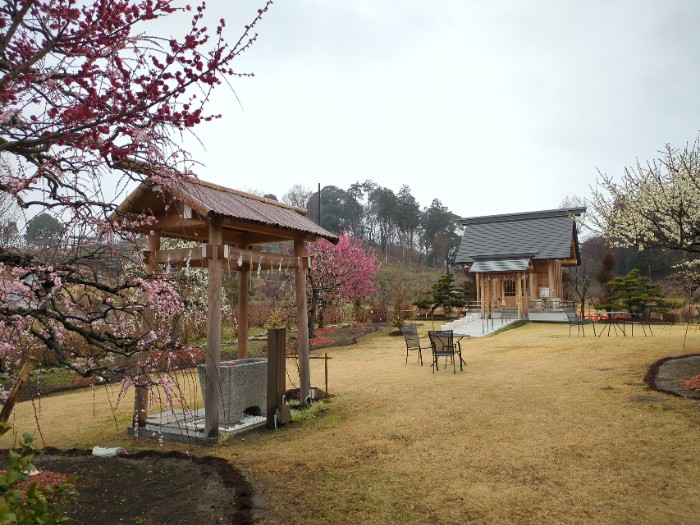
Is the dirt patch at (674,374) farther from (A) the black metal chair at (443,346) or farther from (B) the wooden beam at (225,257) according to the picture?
(B) the wooden beam at (225,257)

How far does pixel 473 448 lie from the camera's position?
5551 mm

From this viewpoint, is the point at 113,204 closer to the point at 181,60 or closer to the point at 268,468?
the point at 181,60

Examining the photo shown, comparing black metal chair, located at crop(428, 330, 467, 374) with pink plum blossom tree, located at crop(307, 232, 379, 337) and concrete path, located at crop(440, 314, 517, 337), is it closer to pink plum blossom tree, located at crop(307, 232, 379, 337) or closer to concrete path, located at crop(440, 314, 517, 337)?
concrete path, located at crop(440, 314, 517, 337)

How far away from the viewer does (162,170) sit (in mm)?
2617

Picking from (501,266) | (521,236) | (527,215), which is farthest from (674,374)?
(527,215)

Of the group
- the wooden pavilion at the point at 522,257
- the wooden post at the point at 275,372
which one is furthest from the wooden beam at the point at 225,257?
the wooden pavilion at the point at 522,257

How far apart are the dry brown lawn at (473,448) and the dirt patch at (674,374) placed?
261 mm

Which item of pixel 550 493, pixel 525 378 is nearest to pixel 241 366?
pixel 550 493

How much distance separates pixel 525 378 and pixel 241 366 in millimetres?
5818

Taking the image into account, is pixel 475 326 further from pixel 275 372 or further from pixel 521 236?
pixel 275 372

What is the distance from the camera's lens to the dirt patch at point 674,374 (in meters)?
7.56

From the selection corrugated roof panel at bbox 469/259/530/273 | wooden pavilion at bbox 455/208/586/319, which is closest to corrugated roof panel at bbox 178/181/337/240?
corrugated roof panel at bbox 469/259/530/273

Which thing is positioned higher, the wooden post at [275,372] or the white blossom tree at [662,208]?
the white blossom tree at [662,208]

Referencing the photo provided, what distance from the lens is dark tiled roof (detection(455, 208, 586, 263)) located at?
2648 centimetres
